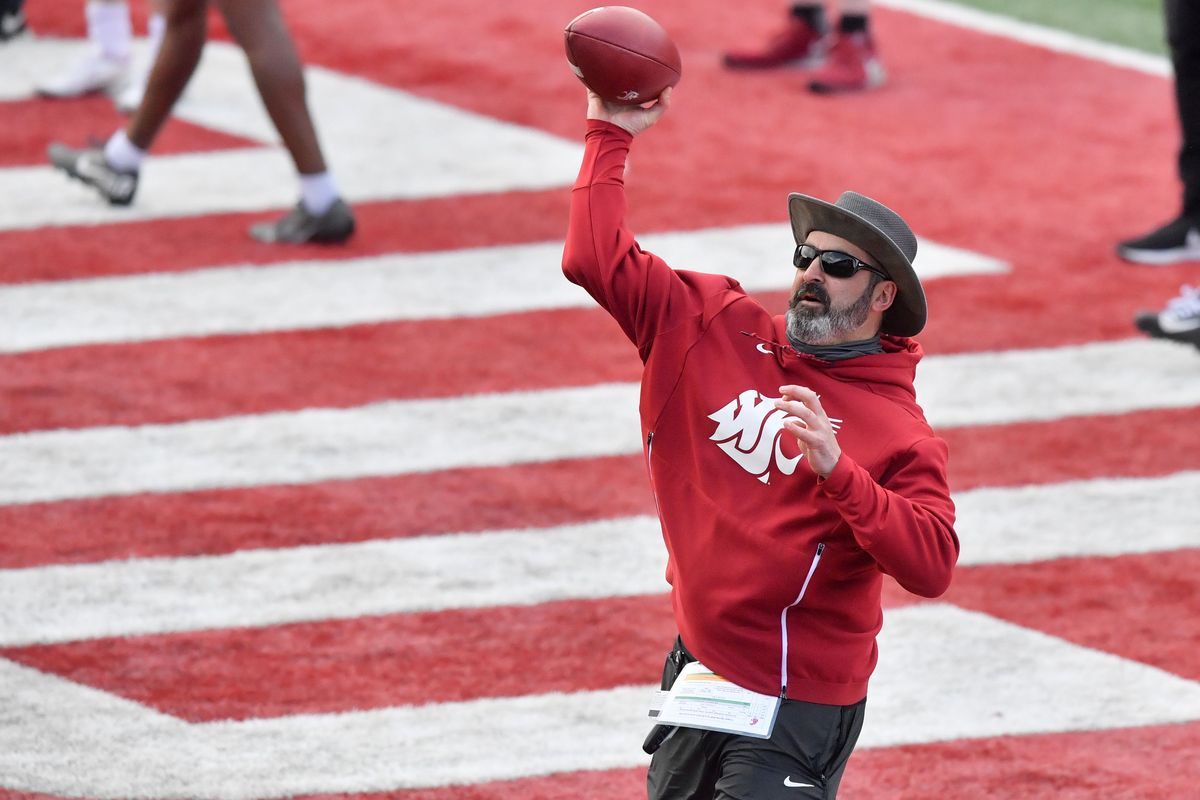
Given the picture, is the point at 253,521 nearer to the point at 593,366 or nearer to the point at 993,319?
the point at 593,366

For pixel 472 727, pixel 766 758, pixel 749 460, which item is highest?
pixel 749 460

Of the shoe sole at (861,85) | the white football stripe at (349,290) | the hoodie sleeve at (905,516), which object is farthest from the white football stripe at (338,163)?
the hoodie sleeve at (905,516)

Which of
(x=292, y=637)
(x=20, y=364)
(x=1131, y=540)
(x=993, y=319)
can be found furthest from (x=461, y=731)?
(x=993, y=319)

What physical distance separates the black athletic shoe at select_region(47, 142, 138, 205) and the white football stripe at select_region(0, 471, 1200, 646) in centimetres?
299

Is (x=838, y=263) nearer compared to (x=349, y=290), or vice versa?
(x=838, y=263)

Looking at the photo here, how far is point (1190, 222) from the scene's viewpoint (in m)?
7.90

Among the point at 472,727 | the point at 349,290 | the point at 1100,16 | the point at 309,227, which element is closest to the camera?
the point at 472,727

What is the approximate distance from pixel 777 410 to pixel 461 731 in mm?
1537

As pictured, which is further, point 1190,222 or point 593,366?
point 1190,222

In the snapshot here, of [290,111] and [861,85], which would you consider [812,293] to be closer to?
[290,111]

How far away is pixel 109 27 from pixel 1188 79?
5.13 m

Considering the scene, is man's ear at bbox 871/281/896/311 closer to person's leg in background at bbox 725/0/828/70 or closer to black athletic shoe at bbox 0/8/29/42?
person's leg in background at bbox 725/0/828/70

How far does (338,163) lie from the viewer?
885 centimetres

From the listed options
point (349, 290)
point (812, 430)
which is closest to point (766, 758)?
point (812, 430)
